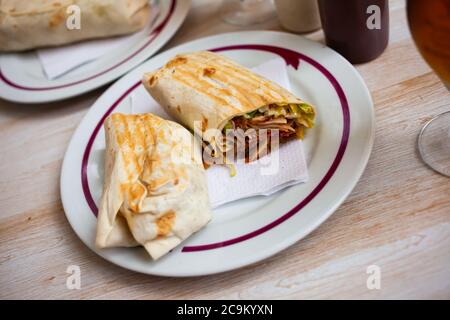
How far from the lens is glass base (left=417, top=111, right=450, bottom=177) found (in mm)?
924

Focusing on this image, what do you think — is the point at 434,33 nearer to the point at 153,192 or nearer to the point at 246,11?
the point at 153,192

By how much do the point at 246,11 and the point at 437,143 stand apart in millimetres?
722

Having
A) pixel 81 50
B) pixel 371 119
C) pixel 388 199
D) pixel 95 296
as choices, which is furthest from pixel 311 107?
pixel 81 50

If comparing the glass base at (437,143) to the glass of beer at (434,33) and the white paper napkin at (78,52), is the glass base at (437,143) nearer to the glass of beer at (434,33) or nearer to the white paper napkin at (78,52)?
the glass of beer at (434,33)

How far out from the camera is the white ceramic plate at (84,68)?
1.34 metres

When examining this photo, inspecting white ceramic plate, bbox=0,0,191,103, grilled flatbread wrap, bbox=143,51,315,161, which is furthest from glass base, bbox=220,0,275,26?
grilled flatbread wrap, bbox=143,51,315,161

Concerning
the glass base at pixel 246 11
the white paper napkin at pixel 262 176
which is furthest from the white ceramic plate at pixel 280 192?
the glass base at pixel 246 11

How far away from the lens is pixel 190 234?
910mm

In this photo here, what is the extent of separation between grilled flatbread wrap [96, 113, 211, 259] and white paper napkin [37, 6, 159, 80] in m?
0.51

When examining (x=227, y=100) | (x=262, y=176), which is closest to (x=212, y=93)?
(x=227, y=100)

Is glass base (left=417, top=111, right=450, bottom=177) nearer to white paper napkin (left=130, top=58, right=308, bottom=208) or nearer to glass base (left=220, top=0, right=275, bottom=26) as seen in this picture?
white paper napkin (left=130, top=58, right=308, bottom=208)

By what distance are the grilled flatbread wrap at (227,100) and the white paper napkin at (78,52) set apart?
0.40 m


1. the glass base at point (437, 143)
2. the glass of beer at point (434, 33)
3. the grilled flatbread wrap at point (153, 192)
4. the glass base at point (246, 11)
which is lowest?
the glass base at point (437, 143)
